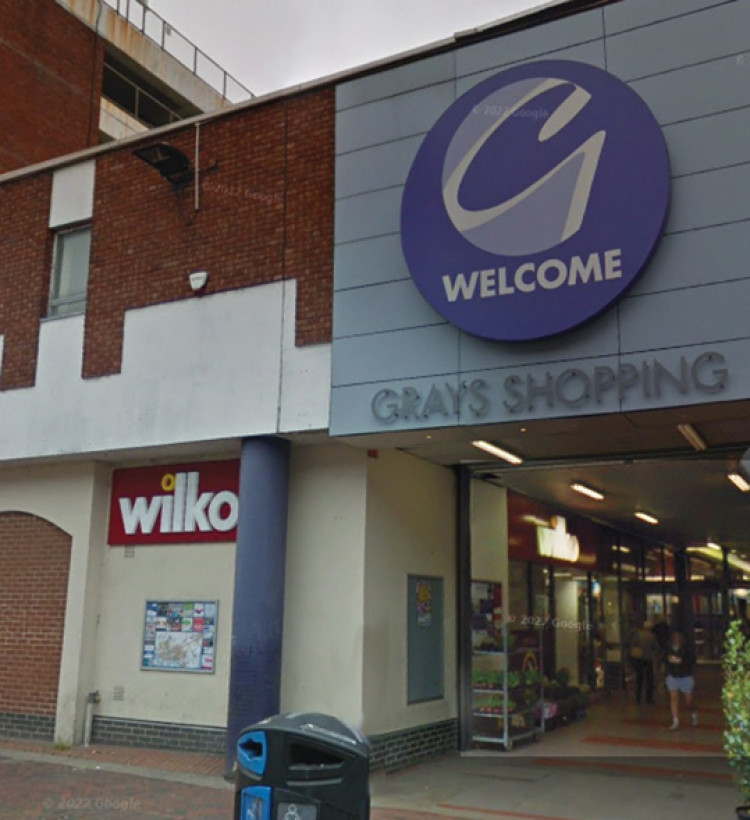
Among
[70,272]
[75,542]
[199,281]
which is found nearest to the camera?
[199,281]

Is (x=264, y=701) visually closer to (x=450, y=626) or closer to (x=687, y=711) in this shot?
(x=450, y=626)

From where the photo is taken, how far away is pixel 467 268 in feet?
30.8

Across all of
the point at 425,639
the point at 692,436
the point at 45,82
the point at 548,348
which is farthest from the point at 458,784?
the point at 45,82

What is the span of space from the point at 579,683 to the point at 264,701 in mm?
8206

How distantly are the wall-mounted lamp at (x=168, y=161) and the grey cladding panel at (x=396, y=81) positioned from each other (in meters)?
2.27

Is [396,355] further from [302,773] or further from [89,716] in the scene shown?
[89,716]

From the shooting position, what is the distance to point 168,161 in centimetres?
1177

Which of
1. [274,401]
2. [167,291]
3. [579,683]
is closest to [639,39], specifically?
[274,401]

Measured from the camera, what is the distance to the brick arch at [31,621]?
490 inches

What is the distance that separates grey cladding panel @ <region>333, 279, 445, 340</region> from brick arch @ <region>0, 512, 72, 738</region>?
5.51 meters

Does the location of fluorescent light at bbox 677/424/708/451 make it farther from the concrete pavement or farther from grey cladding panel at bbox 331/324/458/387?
the concrete pavement

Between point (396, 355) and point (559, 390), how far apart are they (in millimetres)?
1913

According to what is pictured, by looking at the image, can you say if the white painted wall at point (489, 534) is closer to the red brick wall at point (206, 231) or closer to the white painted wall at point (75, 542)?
the red brick wall at point (206, 231)

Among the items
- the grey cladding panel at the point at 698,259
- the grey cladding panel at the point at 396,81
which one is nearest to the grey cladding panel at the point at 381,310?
the grey cladding panel at the point at 698,259
